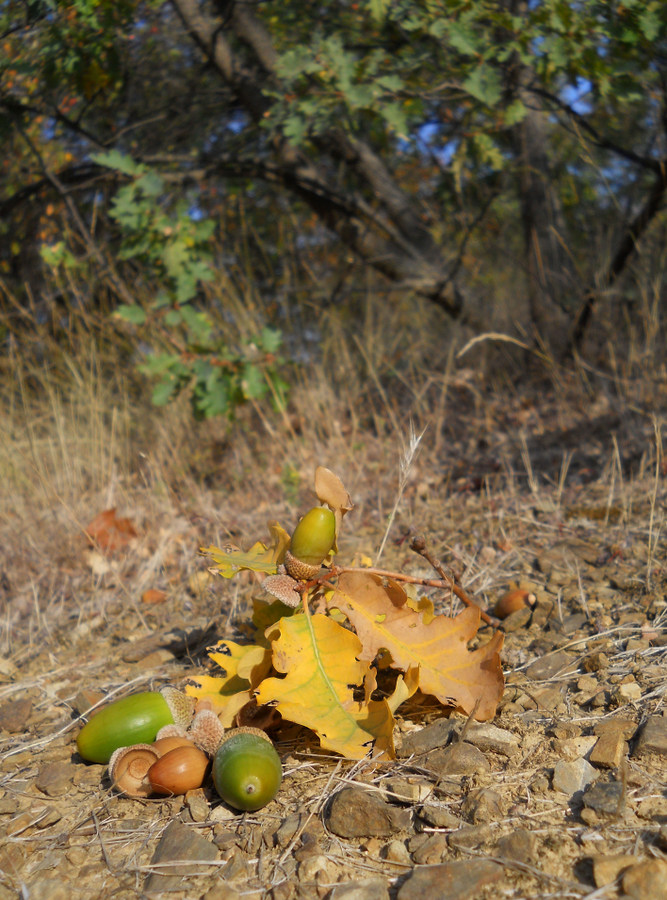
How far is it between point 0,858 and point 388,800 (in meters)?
0.76

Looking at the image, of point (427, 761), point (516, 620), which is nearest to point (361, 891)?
point (427, 761)

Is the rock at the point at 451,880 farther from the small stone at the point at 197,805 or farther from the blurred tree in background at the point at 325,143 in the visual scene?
the blurred tree in background at the point at 325,143

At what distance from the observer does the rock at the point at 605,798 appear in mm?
1174

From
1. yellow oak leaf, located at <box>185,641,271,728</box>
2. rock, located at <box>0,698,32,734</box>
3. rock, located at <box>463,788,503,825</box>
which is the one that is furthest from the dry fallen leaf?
rock, located at <box>463,788,503,825</box>

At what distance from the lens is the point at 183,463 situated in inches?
160

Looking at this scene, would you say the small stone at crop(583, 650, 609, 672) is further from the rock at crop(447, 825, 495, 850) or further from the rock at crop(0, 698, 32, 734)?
the rock at crop(0, 698, 32, 734)

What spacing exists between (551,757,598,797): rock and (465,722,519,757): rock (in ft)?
0.37

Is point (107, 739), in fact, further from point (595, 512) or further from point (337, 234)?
point (337, 234)

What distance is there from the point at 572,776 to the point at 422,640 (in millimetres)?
387

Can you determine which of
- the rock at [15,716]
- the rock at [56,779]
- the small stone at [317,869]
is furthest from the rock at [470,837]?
the rock at [15,716]

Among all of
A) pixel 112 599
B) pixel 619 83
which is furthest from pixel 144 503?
pixel 619 83

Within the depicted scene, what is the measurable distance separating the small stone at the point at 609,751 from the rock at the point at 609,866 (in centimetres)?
25

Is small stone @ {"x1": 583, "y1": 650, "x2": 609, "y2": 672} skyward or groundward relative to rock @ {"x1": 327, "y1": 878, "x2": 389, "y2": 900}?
groundward

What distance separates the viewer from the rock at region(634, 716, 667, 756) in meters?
1.30
